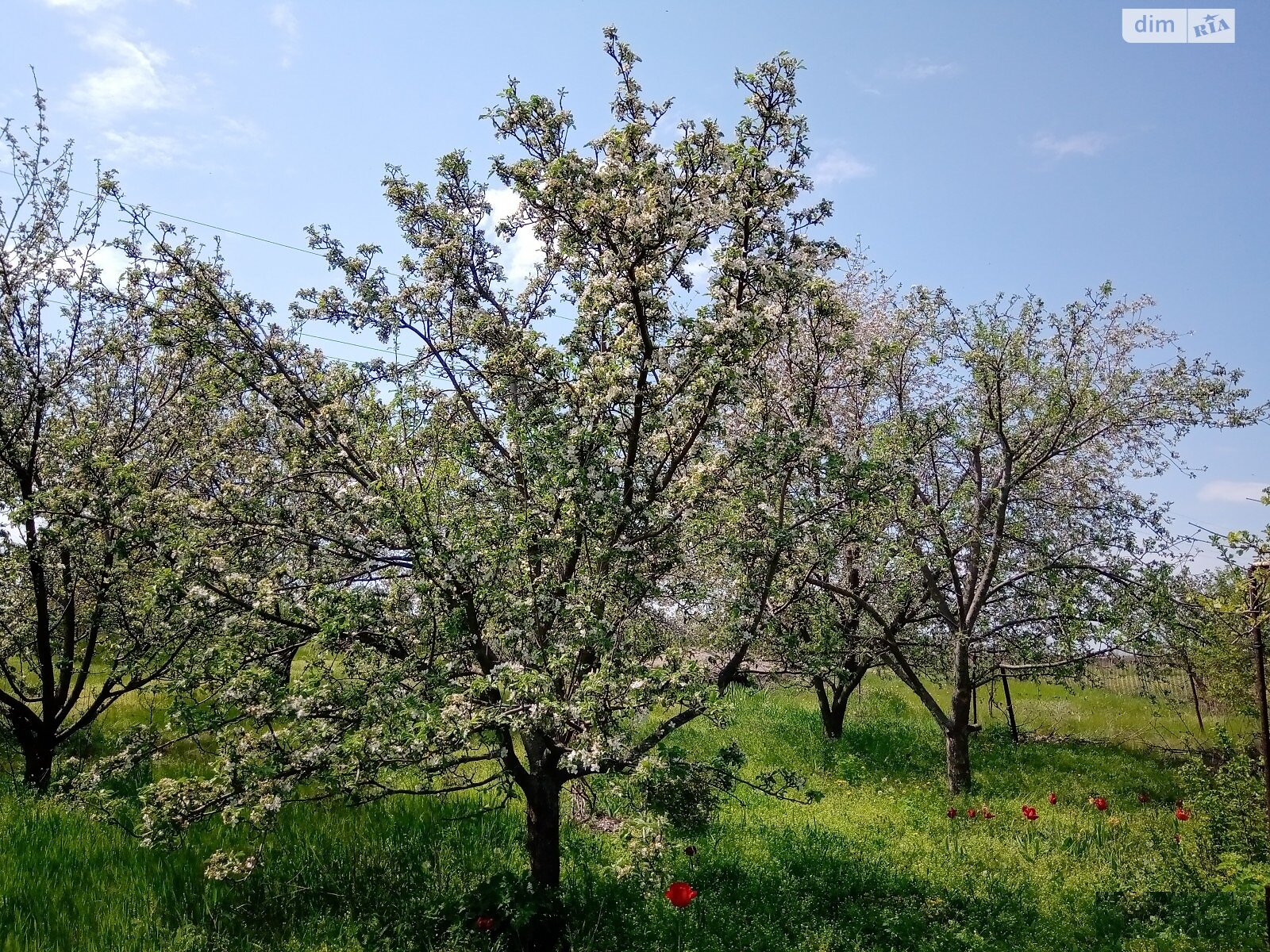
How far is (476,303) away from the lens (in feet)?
22.6

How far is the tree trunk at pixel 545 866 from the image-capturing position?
612 cm

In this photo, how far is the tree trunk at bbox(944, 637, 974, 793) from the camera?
11758 mm

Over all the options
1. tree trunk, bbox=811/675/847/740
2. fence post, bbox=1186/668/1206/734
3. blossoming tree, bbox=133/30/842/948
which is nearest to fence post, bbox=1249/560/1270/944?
blossoming tree, bbox=133/30/842/948

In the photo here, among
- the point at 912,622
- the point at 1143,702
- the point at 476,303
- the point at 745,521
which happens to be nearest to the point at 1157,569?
the point at 912,622

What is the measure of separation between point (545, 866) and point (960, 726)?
8038 millimetres

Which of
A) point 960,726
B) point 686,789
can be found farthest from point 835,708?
point 686,789

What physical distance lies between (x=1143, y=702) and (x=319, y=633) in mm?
22894

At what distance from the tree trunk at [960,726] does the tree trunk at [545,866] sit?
24.9 ft

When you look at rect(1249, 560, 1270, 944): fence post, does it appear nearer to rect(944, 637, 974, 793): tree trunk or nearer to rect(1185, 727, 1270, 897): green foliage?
rect(1185, 727, 1270, 897): green foliage

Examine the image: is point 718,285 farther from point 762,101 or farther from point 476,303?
point 476,303

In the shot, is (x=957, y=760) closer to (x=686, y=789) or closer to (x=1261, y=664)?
(x=1261, y=664)

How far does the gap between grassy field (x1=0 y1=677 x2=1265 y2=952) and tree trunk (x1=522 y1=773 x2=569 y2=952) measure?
9.3 inches

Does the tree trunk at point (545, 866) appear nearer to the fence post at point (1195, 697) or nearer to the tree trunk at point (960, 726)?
the tree trunk at point (960, 726)

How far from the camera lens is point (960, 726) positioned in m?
11.9
